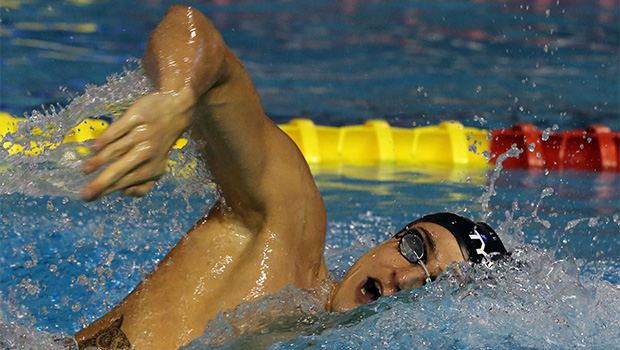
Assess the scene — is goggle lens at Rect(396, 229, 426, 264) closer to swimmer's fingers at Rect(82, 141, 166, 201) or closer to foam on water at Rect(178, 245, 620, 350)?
foam on water at Rect(178, 245, 620, 350)

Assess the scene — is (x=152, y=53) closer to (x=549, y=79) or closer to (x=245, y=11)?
(x=549, y=79)

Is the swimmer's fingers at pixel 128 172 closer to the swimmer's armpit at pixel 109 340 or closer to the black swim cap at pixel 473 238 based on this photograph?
the swimmer's armpit at pixel 109 340

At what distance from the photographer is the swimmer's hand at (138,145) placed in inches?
42.8

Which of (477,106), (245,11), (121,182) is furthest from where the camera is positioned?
(245,11)

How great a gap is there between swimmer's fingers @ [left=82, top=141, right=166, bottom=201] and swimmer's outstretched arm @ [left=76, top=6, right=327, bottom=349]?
24 cm

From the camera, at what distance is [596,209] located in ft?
12.3

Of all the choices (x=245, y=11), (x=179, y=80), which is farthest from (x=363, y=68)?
(x=179, y=80)

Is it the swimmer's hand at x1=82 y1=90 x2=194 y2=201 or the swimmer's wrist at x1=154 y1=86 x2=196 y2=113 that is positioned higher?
the swimmer's wrist at x1=154 y1=86 x2=196 y2=113

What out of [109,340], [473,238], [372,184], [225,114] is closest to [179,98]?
[225,114]

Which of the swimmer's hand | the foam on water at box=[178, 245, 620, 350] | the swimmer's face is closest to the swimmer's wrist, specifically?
the swimmer's hand

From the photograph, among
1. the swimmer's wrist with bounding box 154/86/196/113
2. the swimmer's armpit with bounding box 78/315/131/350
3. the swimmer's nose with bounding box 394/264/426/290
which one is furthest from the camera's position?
the swimmer's nose with bounding box 394/264/426/290

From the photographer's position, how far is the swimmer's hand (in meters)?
1.09

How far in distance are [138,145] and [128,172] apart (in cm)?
4

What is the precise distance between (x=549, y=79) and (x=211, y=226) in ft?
16.9
